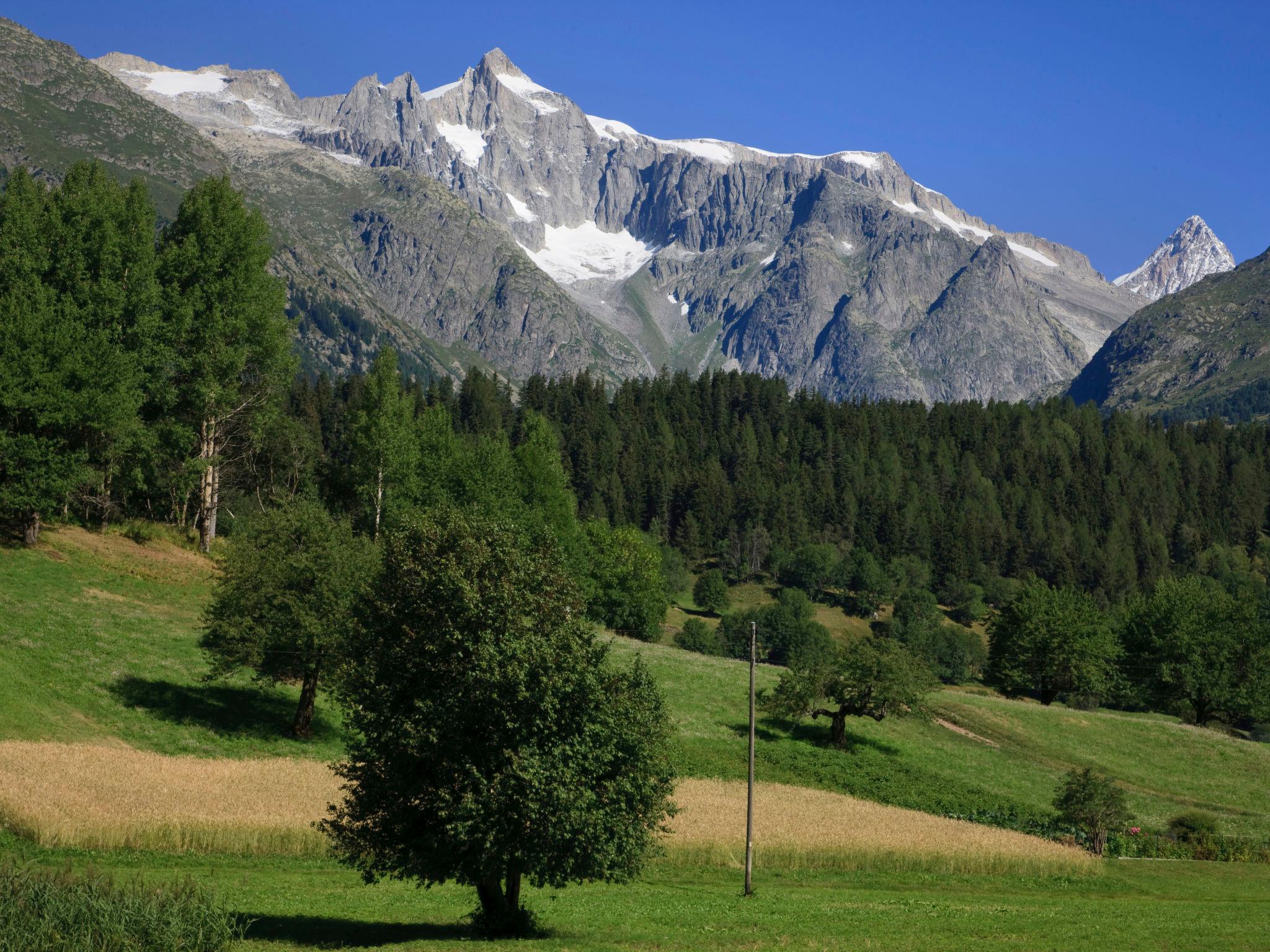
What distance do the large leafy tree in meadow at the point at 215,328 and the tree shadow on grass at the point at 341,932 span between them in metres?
47.0

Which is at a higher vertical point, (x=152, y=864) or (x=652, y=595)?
(x=652, y=595)

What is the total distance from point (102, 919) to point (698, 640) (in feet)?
410

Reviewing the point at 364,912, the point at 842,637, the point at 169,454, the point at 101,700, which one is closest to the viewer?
the point at 364,912

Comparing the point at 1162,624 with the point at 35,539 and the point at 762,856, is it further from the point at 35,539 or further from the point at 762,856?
the point at 35,539

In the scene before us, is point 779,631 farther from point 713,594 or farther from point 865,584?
point 865,584

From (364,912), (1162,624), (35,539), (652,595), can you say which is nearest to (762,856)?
(364,912)

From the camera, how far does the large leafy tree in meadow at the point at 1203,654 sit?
104m

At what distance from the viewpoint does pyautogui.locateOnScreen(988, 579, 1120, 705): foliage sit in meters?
104

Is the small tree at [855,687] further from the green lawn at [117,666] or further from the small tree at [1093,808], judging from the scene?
the green lawn at [117,666]

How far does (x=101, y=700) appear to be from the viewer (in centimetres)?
5244

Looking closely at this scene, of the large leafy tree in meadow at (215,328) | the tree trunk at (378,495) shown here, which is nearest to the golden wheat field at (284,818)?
the large leafy tree in meadow at (215,328)

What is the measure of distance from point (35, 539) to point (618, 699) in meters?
50.0

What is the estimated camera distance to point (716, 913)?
35719 mm

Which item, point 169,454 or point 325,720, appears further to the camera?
point 169,454
